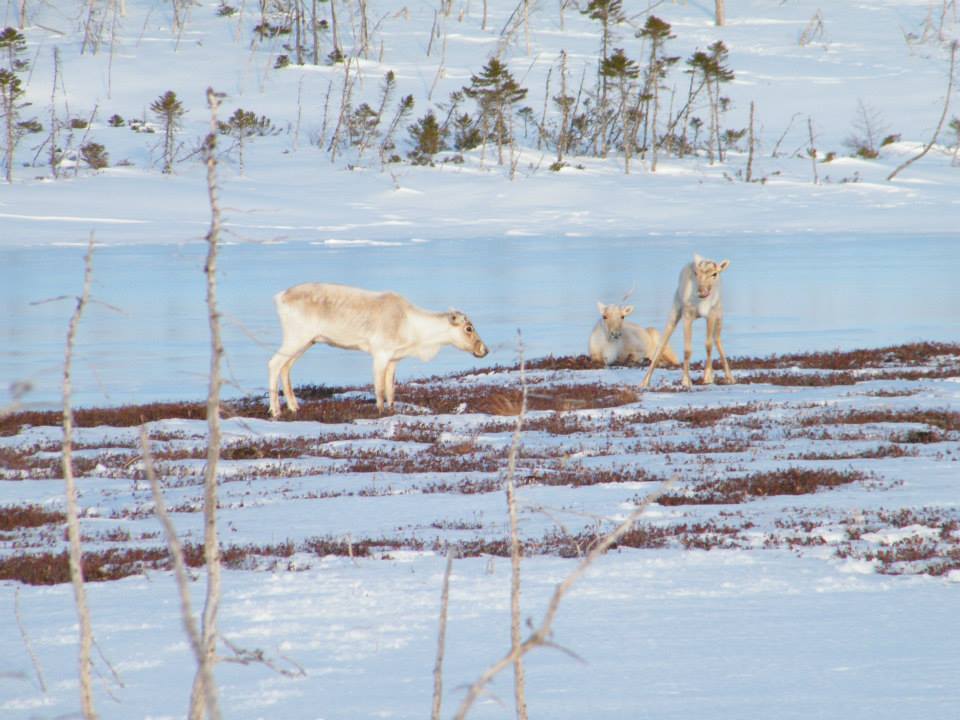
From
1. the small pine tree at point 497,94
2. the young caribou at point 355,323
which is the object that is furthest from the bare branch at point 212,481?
the small pine tree at point 497,94

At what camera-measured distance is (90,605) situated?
7.84 meters

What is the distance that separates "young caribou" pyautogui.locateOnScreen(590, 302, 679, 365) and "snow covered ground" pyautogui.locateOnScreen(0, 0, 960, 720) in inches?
19.6

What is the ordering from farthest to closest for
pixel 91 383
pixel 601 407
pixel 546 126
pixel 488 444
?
1. pixel 546 126
2. pixel 91 383
3. pixel 601 407
4. pixel 488 444

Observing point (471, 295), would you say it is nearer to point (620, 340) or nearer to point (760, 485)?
point (620, 340)

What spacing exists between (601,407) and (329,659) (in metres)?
11.7

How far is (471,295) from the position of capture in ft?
109

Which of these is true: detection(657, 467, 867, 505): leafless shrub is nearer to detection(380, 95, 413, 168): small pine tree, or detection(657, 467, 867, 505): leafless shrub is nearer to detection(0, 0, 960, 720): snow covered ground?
detection(0, 0, 960, 720): snow covered ground

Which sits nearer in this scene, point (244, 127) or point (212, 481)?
point (212, 481)

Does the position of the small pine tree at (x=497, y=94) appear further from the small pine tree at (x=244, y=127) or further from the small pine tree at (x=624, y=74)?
the small pine tree at (x=244, y=127)

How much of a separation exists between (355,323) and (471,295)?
15676mm

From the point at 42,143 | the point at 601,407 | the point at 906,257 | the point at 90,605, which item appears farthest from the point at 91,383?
the point at 42,143

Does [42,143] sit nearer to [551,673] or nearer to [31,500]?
[31,500]

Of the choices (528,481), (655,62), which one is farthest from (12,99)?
(528,481)

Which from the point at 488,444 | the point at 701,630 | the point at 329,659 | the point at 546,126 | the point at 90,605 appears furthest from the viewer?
the point at 546,126
